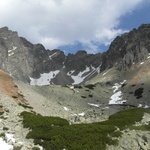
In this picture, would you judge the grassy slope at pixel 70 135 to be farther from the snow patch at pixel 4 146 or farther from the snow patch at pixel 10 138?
the snow patch at pixel 4 146

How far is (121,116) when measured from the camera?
37844 mm

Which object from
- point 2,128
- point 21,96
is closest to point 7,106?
point 2,128

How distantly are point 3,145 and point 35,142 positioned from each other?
2726 millimetres

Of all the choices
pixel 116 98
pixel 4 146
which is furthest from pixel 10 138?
pixel 116 98

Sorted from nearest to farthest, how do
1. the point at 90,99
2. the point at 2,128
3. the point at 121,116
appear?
the point at 2,128 < the point at 121,116 < the point at 90,99

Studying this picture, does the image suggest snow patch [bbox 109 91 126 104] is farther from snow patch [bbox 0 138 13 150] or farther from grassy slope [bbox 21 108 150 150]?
snow patch [bbox 0 138 13 150]

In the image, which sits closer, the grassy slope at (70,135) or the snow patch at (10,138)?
the grassy slope at (70,135)

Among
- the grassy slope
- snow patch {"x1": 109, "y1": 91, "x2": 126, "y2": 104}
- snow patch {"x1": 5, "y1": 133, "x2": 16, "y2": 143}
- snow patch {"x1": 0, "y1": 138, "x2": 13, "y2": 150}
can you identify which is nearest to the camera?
the grassy slope

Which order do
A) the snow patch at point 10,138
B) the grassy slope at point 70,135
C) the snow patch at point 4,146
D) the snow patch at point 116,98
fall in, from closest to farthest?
the grassy slope at point 70,135 → the snow patch at point 4,146 → the snow patch at point 10,138 → the snow patch at point 116,98

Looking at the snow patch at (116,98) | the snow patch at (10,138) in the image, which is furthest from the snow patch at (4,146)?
the snow patch at (116,98)

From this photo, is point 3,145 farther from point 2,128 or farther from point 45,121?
point 45,121

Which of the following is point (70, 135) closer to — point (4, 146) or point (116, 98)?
point (4, 146)

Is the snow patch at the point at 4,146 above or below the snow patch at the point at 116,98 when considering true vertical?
below

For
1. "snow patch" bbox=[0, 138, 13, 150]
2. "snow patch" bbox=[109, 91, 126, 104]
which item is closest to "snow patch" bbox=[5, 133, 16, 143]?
"snow patch" bbox=[0, 138, 13, 150]
